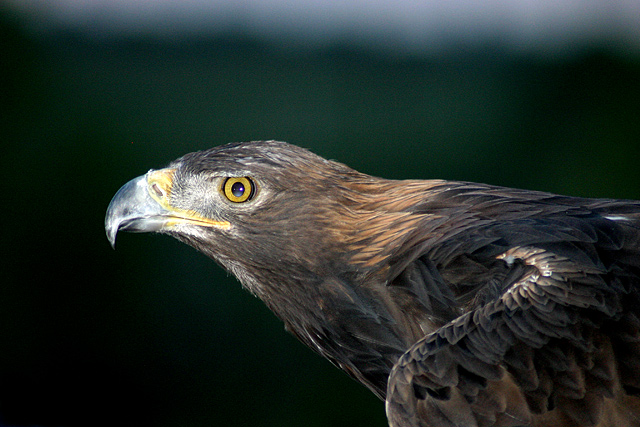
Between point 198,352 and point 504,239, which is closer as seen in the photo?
point 504,239

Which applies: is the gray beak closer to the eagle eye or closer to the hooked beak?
the hooked beak

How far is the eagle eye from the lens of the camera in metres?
1.56

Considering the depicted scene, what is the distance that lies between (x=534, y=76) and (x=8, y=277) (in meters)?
3.81

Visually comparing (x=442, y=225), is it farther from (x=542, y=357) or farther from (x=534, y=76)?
(x=534, y=76)

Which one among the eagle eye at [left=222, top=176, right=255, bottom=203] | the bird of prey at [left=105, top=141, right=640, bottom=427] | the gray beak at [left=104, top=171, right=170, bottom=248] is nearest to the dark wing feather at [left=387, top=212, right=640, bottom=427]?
the bird of prey at [left=105, top=141, right=640, bottom=427]

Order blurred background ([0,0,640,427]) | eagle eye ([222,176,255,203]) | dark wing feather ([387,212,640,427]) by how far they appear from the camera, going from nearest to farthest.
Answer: dark wing feather ([387,212,640,427]) → eagle eye ([222,176,255,203]) → blurred background ([0,0,640,427])

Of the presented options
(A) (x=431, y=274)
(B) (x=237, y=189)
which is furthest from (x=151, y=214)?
(A) (x=431, y=274)

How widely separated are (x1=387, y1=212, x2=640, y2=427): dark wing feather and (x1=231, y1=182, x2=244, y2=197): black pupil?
0.67m

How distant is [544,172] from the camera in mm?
3824

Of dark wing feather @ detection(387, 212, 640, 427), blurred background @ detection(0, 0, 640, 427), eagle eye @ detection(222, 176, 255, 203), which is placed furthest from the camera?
blurred background @ detection(0, 0, 640, 427)

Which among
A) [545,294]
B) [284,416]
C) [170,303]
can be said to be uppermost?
[545,294]

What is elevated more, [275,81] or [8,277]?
[275,81]

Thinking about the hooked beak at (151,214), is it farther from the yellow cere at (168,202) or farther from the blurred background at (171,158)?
the blurred background at (171,158)

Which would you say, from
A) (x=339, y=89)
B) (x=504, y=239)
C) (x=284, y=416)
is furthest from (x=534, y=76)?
(x=504, y=239)
